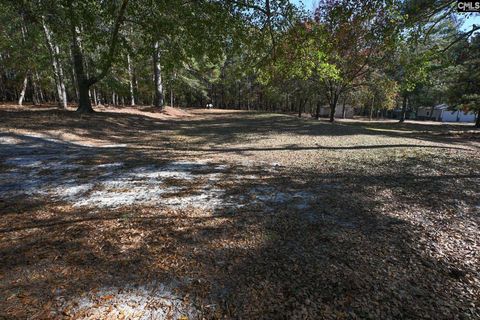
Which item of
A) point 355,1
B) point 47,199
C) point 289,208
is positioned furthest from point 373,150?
point 47,199

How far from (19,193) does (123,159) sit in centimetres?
251

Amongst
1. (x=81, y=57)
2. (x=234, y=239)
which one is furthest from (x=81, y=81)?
(x=234, y=239)

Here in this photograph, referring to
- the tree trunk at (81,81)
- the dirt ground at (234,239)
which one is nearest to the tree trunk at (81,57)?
the tree trunk at (81,81)

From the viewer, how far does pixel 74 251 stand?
268 cm

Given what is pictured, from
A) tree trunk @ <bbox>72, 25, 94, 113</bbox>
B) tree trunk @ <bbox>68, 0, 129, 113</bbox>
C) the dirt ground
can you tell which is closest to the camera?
the dirt ground

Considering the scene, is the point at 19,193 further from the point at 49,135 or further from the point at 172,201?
the point at 49,135

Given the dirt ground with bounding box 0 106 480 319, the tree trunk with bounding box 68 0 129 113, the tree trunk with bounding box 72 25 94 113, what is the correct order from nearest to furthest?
the dirt ground with bounding box 0 106 480 319
the tree trunk with bounding box 68 0 129 113
the tree trunk with bounding box 72 25 94 113

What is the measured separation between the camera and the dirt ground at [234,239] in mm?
2078

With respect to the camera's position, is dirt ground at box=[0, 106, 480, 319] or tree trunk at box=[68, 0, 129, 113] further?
tree trunk at box=[68, 0, 129, 113]

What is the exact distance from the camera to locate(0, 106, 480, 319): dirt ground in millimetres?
2078

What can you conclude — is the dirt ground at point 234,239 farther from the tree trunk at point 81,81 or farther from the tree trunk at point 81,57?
the tree trunk at point 81,81

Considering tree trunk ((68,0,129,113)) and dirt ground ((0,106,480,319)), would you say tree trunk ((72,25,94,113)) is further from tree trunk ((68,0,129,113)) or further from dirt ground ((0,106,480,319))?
dirt ground ((0,106,480,319))

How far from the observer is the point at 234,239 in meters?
3.05

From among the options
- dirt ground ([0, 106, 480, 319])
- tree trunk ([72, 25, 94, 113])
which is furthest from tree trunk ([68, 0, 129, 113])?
dirt ground ([0, 106, 480, 319])
